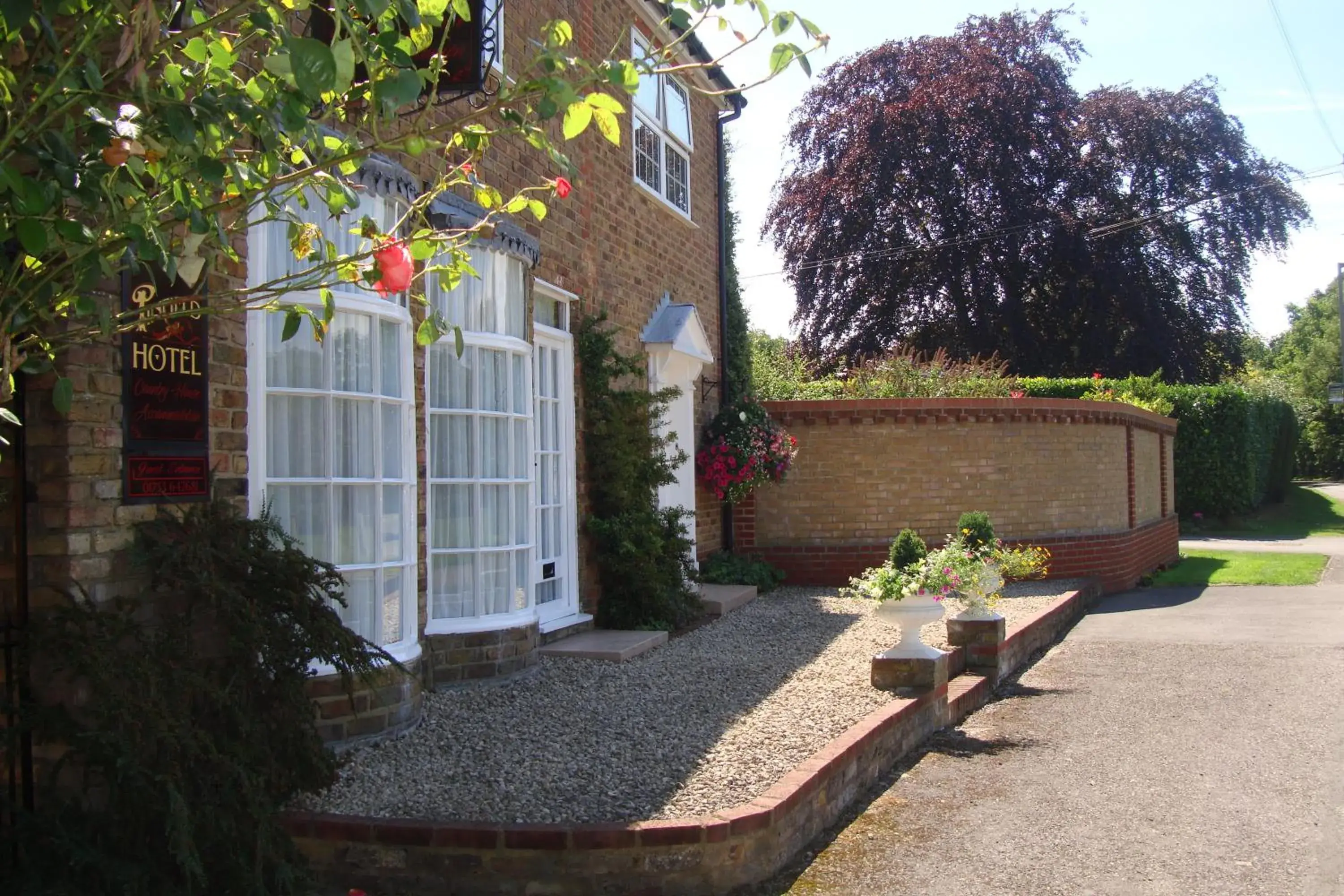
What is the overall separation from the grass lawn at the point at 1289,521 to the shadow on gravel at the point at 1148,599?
11191 mm

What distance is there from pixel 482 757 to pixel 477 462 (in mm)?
2113

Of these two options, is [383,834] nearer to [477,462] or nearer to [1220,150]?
[477,462]

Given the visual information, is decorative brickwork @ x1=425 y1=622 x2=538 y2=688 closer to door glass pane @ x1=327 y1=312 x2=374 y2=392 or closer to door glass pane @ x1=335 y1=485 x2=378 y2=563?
door glass pane @ x1=335 y1=485 x2=378 y2=563

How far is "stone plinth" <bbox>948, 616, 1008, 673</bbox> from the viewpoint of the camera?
29.6 feet

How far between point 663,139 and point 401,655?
746 cm

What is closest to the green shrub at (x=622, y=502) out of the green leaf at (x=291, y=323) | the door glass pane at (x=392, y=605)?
the door glass pane at (x=392, y=605)

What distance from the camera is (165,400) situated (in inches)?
177

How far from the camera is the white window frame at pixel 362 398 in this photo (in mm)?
5102

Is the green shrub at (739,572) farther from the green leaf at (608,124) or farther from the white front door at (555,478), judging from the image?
the green leaf at (608,124)

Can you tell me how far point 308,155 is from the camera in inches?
164

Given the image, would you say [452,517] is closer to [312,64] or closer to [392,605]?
[392,605]

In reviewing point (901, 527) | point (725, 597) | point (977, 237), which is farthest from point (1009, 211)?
point (725, 597)

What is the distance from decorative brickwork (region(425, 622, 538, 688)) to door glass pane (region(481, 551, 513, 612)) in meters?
0.17

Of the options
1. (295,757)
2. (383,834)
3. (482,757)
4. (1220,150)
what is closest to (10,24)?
(295,757)
